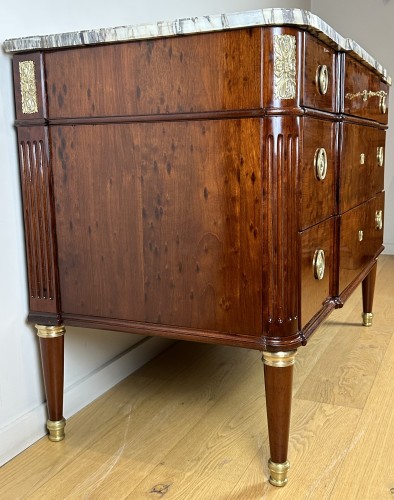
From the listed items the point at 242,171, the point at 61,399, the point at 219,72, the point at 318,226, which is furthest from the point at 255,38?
the point at 61,399

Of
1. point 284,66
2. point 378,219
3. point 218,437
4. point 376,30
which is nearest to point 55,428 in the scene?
point 218,437

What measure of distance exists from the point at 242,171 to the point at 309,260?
0.81 feet

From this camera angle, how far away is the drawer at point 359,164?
54.2 inches

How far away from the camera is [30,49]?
1151 mm

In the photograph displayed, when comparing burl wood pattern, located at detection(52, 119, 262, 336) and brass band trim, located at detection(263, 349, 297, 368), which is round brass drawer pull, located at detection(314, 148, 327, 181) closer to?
burl wood pattern, located at detection(52, 119, 262, 336)

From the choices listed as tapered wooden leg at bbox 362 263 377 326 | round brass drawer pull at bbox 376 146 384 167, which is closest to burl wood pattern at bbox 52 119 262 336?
round brass drawer pull at bbox 376 146 384 167

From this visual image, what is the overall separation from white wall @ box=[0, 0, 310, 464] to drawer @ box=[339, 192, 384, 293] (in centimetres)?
65

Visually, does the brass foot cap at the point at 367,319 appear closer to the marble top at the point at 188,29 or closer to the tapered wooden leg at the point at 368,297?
the tapered wooden leg at the point at 368,297

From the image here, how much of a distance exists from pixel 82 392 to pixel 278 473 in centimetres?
56

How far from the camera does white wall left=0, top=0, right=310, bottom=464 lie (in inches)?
47.3

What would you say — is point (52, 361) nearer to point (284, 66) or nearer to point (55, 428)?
point (55, 428)

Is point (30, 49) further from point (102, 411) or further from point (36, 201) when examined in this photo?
point (102, 411)

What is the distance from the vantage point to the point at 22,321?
1.27 metres

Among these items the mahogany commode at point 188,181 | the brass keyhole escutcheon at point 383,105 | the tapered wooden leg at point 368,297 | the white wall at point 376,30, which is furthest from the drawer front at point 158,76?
the white wall at point 376,30
